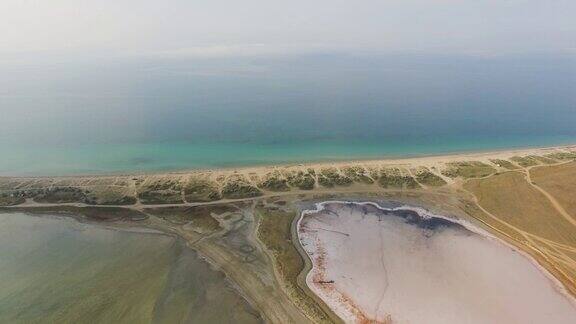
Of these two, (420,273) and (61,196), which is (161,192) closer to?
(61,196)

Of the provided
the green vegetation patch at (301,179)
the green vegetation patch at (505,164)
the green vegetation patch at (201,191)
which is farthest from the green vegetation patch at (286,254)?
the green vegetation patch at (505,164)

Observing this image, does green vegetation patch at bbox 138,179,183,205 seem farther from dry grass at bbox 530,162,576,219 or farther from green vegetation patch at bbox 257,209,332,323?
dry grass at bbox 530,162,576,219


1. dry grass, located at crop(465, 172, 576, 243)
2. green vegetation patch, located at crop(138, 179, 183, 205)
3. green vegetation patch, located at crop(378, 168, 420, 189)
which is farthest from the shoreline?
dry grass, located at crop(465, 172, 576, 243)

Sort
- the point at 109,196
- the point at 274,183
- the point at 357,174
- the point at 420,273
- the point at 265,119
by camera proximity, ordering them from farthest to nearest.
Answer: the point at 265,119 → the point at 357,174 → the point at 274,183 → the point at 109,196 → the point at 420,273

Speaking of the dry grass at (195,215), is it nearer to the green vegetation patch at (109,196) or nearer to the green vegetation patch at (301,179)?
Answer: the green vegetation patch at (109,196)

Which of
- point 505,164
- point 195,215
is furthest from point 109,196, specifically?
point 505,164

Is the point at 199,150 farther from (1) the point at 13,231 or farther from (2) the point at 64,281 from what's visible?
(2) the point at 64,281
